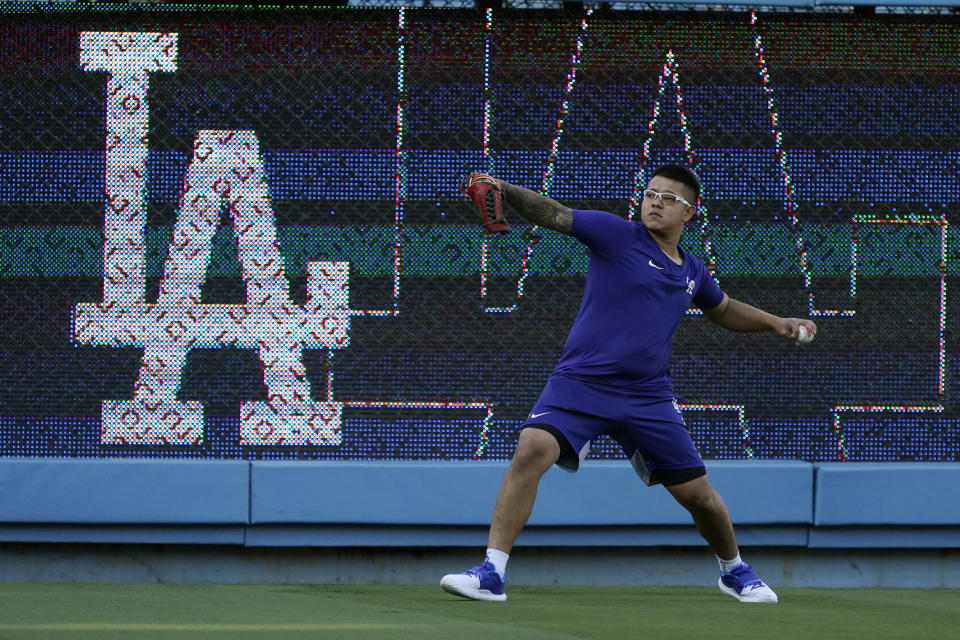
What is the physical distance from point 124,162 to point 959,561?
14.0 ft

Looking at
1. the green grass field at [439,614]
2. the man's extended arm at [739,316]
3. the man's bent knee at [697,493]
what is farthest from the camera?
the man's extended arm at [739,316]

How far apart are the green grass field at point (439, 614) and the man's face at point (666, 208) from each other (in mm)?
1435

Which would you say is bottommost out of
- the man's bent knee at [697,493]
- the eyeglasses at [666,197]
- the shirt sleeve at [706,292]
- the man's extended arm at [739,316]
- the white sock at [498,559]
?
the white sock at [498,559]

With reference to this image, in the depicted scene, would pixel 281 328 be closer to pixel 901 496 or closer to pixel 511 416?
pixel 511 416

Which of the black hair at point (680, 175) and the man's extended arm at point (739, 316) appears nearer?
the black hair at point (680, 175)

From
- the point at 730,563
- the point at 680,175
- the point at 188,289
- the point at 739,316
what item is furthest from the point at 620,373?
the point at 188,289

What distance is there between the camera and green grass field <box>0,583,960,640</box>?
4047 mm

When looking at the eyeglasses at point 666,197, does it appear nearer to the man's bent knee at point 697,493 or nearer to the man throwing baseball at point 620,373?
the man throwing baseball at point 620,373

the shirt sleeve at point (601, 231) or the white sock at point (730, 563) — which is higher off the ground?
the shirt sleeve at point (601, 231)

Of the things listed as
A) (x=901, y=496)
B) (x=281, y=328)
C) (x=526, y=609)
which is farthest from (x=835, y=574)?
(x=281, y=328)

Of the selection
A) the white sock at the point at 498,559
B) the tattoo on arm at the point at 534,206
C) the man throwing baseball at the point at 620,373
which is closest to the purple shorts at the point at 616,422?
the man throwing baseball at the point at 620,373

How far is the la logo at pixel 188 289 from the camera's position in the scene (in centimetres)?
606

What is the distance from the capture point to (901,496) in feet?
20.6

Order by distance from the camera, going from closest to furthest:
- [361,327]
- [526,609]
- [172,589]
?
1. [526,609]
2. [172,589]
3. [361,327]
